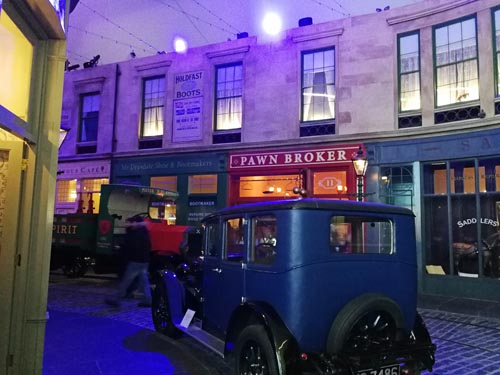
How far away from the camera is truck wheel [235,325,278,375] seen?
3.94 metres

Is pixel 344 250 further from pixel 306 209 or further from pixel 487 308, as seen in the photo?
pixel 487 308

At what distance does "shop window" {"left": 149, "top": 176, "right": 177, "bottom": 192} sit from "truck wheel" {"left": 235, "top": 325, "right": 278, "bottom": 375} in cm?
1242

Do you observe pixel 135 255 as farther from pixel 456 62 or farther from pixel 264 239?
pixel 456 62

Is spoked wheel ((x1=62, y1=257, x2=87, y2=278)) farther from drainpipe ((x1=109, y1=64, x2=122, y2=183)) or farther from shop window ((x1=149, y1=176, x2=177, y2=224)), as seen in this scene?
drainpipe ((x1=109, y1=64, x2=122, y2=183))

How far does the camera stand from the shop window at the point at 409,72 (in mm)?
12883

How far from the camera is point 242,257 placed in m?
4.82

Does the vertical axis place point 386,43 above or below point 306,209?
above

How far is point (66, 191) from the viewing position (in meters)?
18.8

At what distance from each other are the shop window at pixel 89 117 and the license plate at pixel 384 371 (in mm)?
16525

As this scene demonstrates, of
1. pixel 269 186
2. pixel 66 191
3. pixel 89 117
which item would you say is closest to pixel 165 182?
pixel 269 186

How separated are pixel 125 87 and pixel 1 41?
1453 cm

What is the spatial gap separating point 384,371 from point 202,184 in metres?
12.5

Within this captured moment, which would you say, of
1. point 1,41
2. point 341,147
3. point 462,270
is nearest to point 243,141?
point 341,147

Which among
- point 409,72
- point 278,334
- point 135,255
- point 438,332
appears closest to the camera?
point 278,334
